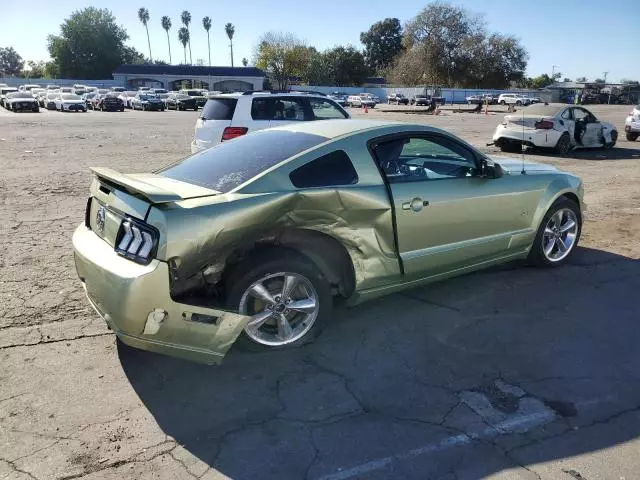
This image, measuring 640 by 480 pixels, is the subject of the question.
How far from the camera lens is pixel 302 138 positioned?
418cm

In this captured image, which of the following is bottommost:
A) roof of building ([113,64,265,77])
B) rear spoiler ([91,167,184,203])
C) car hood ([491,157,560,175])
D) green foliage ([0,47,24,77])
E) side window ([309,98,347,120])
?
car hood ([491,157,560,175])

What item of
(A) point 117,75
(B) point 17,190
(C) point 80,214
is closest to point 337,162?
(C) point 80,214

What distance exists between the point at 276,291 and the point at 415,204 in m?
1.35

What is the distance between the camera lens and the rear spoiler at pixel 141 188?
10.6ft

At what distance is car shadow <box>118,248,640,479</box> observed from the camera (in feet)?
9.28

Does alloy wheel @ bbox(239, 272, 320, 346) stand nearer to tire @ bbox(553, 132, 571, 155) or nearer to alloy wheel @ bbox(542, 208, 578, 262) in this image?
alloy wheel @ bbox(542, 208, 578, 262)

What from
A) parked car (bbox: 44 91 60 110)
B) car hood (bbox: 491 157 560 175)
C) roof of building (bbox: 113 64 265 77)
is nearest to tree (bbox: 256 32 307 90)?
roof of building (bbox: 113 64 265 77)

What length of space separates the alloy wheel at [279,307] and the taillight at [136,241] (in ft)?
2.22

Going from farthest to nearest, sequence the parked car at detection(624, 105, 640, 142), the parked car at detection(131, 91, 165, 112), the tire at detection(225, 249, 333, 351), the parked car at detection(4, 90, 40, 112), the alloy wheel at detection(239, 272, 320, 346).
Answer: the parked car at detection(131, 91, 165, 112)
the parked car at detection(4, 90, 40, 112)
the parked car at detection(624, 105, 640, 142)
the alloy wheel at detection(239, 272, 320, 346)
the tire at detection(225, 249, 333, 351)

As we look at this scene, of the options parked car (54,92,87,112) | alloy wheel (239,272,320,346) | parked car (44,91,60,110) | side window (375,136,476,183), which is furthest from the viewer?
parked car (44,91,60,110)

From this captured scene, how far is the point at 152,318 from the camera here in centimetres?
317

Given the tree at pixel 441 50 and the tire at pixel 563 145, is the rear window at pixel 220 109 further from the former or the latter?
the tree at pixel 441 50

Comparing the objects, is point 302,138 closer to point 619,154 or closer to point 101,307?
point 101,307

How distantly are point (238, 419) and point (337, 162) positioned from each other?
6.39 feet
